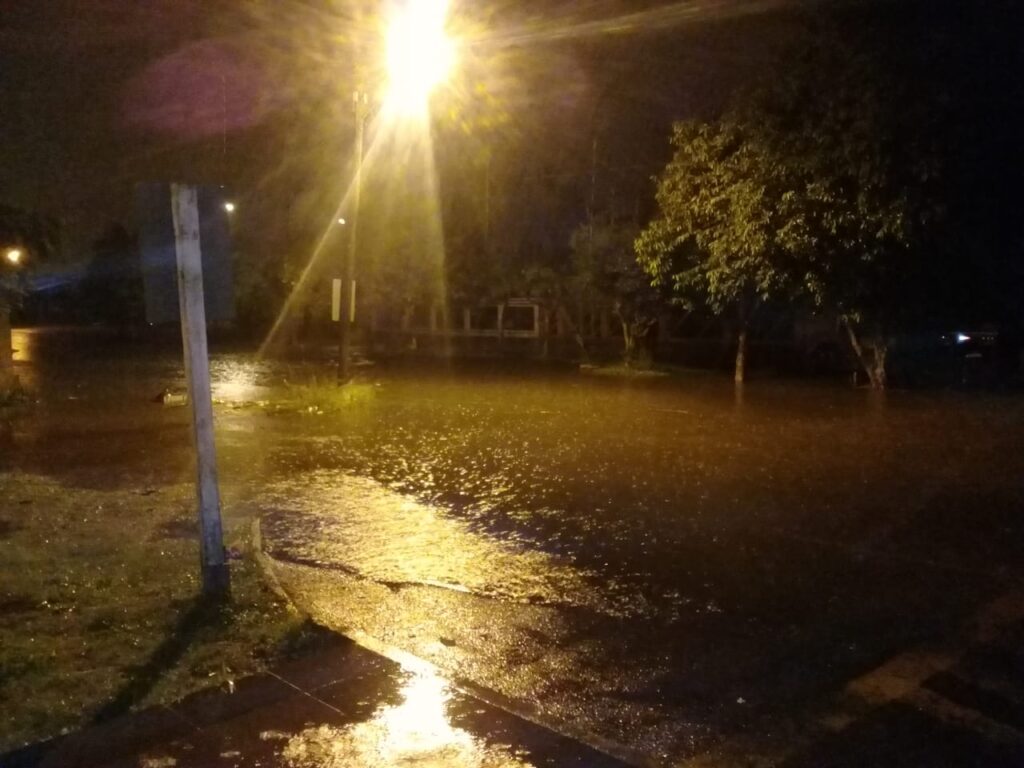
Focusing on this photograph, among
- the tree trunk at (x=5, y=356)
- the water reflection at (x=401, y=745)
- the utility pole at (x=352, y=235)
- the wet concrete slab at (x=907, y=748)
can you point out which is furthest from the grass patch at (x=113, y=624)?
the tree trunk at (x=5, y=356)

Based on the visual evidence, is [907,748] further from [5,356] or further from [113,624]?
[5,356]

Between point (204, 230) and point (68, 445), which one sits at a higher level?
point (204, 230)

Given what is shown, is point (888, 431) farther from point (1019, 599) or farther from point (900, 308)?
point (1019, 599)

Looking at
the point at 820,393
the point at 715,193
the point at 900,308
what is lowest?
the point at 820,393

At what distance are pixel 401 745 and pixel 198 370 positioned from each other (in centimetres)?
311

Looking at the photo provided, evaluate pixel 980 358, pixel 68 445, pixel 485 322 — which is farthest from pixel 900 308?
pixel 485 322

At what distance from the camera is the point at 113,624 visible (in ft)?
21.8

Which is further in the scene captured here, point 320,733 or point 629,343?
point 629,343

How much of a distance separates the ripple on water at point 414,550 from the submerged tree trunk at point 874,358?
15607mm

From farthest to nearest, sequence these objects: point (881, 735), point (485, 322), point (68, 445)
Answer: point (485, 322)
point (68, 445)
point (881, 735)

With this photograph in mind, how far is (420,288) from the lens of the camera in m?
40.8

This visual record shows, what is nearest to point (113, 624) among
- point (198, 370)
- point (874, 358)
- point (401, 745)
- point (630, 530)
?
point (198, 370)

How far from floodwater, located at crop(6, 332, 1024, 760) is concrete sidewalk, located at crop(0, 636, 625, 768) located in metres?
0.36

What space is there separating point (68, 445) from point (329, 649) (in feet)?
36.2
